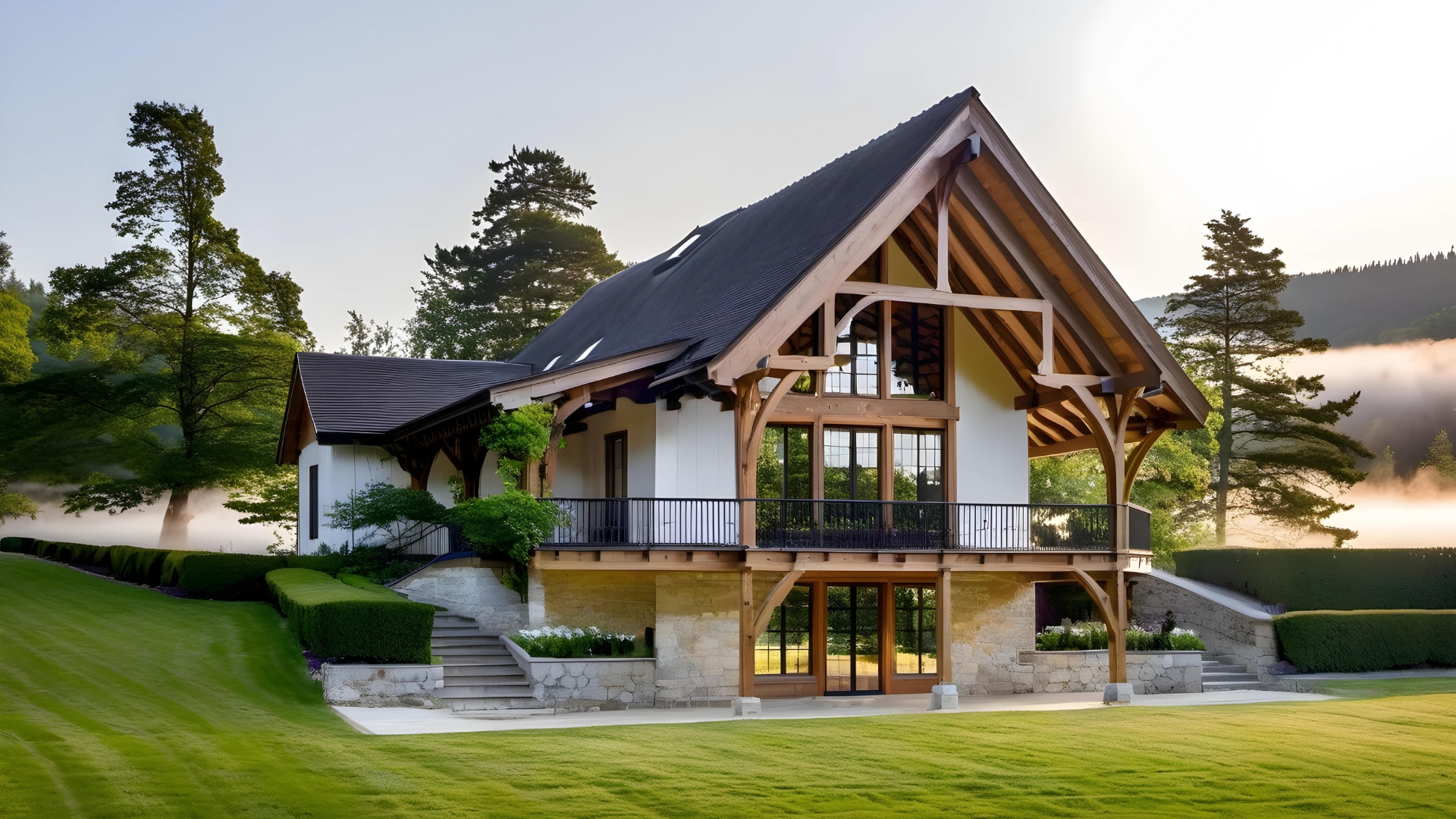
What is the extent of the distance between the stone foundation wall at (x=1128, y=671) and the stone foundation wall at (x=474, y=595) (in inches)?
380

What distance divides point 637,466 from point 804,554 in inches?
151

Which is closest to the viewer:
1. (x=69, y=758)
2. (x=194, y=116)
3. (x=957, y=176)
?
(x=69, y=758)

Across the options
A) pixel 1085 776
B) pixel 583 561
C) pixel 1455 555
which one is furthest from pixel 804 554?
pixel 1455 555

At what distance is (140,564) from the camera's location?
30266 millimetres

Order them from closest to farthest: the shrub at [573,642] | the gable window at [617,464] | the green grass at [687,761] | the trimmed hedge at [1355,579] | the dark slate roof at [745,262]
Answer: the green grass at [687,761] < the shrub at [573,642] < the dark slate roof at [745,262] < the gable window at [617,464] < the trimmed hedge at [1355,579]

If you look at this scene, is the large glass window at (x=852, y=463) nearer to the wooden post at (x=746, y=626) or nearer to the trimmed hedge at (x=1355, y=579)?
the wooden post at (x=746, y=626)

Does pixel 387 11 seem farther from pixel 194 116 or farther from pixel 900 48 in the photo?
pixel 194 116

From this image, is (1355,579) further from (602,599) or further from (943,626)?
(602,599)

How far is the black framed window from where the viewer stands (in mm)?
29922

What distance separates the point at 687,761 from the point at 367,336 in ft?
219

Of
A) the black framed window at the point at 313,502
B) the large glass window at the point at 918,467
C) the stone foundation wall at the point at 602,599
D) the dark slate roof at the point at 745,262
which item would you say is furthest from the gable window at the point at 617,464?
the black framed window at the point at 313,502

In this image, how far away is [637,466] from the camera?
2242 centimetres

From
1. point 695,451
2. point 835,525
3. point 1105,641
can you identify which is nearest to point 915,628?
point 835,525

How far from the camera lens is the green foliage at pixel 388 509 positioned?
2464 centimetres
